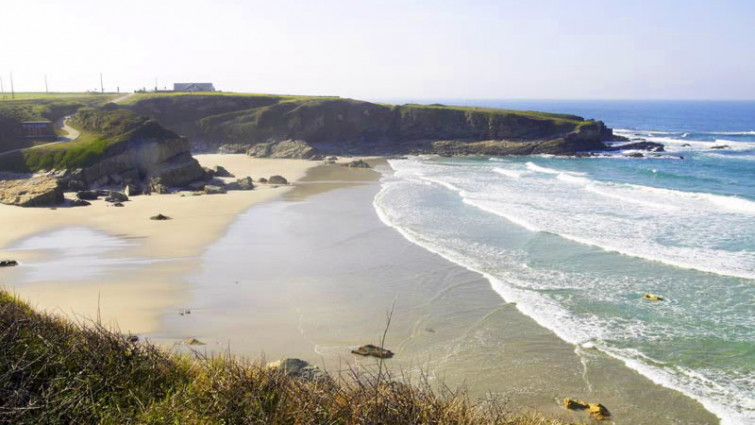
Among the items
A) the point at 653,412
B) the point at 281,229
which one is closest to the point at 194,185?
the point at 281,229

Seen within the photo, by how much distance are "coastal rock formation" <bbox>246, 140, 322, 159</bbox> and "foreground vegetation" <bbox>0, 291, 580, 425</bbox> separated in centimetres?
5584

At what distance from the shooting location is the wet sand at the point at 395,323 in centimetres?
1191

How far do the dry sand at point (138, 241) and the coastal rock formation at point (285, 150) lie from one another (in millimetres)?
16873

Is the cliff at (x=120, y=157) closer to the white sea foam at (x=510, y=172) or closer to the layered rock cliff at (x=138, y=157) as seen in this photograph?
the layered rock cliff at (x=138, y=157)

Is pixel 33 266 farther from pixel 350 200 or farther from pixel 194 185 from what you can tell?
pixel 194 185

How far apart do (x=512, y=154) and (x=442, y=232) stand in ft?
145

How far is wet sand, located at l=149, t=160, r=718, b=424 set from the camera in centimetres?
1191

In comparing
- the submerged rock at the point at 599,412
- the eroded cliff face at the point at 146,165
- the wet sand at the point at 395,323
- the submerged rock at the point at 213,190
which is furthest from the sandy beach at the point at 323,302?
the eroded cliff face at the point at 146,165

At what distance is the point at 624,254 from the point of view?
867 inches

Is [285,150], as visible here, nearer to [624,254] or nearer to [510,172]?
[510,172]

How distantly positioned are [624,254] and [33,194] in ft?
102

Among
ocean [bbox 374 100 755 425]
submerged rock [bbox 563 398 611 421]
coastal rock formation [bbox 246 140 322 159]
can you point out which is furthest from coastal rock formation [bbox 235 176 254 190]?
submerged rock [bbox 563 398 611 421]

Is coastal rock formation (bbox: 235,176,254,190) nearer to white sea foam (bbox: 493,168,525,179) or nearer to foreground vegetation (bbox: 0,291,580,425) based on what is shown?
white sea foam (bbox: 493,168,525,179)

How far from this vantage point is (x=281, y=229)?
2773cm
